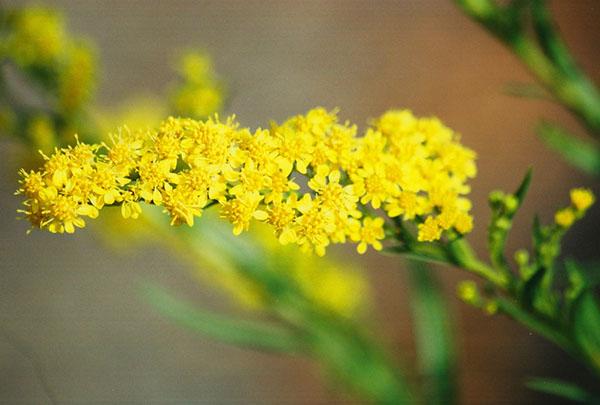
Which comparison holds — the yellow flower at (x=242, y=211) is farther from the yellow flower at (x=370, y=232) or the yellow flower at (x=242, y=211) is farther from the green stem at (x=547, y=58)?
the green stem at (x=547, y=58)

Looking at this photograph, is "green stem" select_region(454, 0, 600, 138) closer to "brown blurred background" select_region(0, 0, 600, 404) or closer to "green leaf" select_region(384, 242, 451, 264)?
"green leaf" select_region(384, 242, 451, 264)

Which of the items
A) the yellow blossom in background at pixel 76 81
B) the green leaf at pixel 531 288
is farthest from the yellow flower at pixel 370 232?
the yellow blossom in background at pixel 76 81

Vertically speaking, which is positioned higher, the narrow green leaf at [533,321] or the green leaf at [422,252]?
the green leaf at [422,252]

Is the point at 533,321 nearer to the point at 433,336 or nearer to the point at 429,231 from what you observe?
the point at 429,231

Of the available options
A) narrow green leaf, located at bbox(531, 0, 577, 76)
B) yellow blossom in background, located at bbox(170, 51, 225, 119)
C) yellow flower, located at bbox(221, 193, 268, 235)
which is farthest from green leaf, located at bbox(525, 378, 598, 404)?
yellow blossom in background, located at bbox(170, 51, 225, 119)

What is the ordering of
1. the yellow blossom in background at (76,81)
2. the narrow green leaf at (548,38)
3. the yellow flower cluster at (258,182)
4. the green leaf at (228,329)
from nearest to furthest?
the yellow flower cluster at (258,182) → the narrow green leaf at (548,38) → the yellow blossom in background at (76,81) → the green leaf at (228,329)

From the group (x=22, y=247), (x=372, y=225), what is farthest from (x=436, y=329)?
(x=22, y=247)

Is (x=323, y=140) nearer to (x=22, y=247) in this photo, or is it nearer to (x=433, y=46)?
(x=22, y=247)
